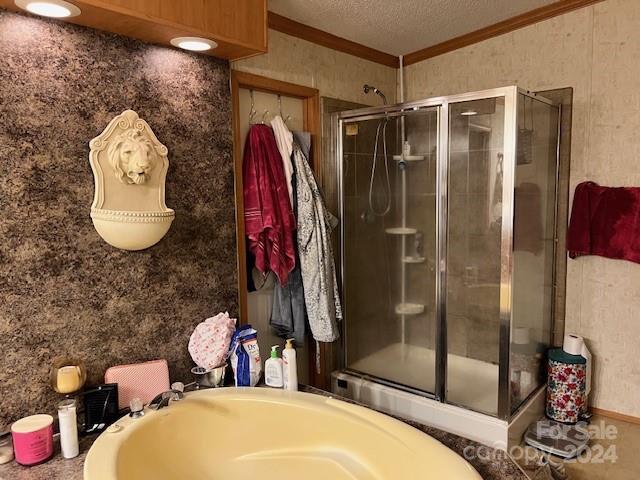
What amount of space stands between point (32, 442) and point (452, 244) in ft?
6.65

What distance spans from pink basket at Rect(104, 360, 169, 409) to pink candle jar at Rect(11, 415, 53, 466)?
0.95ft

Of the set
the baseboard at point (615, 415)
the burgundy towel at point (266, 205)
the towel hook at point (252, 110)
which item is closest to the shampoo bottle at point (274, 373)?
the burgundy towel at point (266, 205)

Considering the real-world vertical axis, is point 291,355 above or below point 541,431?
above

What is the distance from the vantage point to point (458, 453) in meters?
1.53

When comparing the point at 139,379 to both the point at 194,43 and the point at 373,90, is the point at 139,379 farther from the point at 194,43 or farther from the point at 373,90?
the point at 373,90

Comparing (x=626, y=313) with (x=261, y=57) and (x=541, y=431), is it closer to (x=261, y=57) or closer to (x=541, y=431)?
(x=541, y=431)

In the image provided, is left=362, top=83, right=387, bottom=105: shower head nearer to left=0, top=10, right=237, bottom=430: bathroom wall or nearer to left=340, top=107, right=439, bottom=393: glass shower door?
left=340, top=107, right=439, bottom=393: glass shower door

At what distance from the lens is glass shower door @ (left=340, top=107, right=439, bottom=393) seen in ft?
9.34

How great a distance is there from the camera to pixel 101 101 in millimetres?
1755

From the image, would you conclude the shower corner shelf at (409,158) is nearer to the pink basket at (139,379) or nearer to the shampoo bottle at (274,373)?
the shampoo bottle at (274,373)

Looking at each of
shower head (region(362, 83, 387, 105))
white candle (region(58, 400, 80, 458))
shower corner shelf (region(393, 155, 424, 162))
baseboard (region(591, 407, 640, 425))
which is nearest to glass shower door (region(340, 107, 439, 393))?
shower corner shelf (region(393, 155, 424, 162))

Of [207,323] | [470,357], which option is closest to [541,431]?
[470,357]

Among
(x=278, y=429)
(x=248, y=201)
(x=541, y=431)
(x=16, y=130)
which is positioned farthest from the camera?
(x=541, y=431)

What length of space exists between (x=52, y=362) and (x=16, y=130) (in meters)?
0.78
